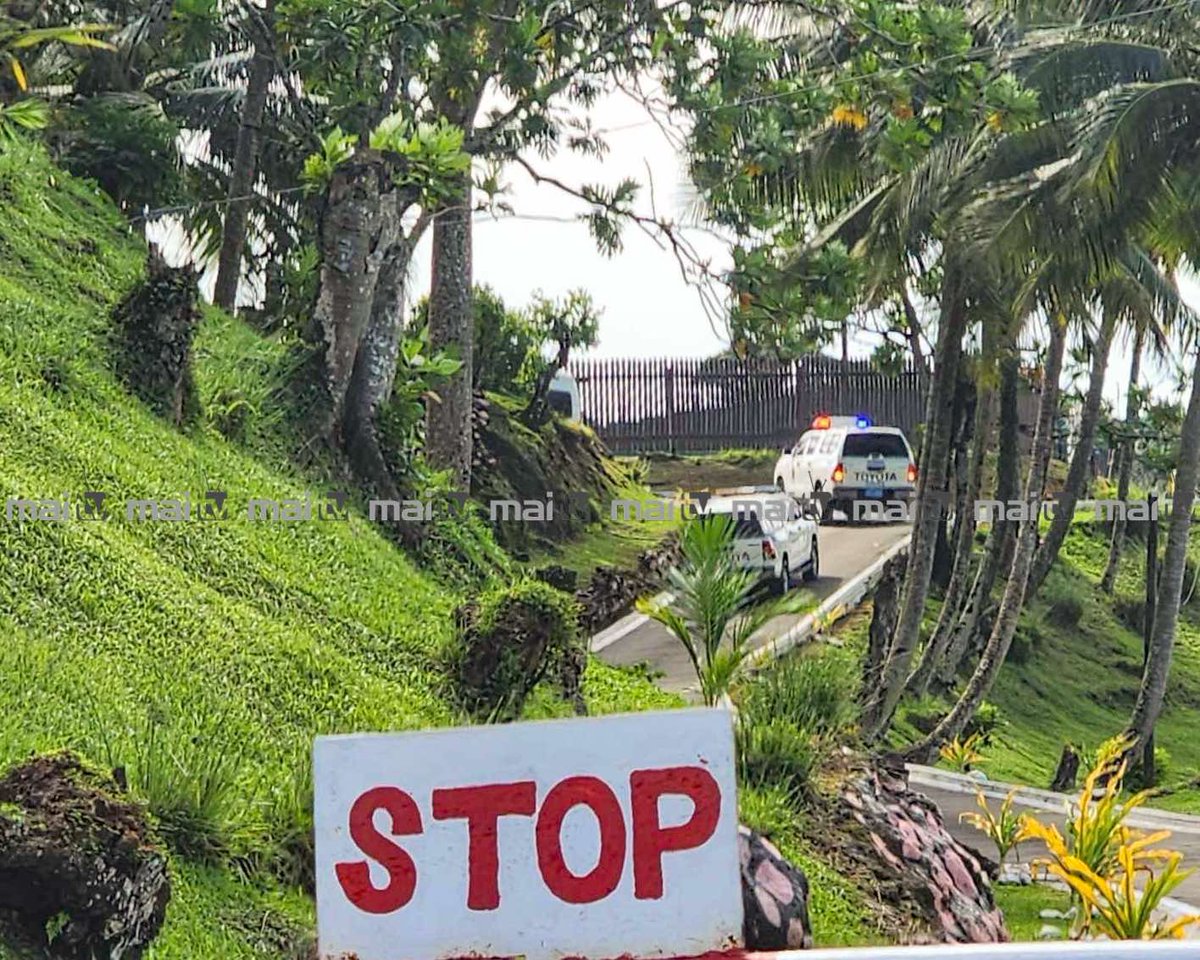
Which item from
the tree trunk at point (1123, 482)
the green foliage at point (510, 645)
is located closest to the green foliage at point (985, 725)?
the tree trunk at point (1123, 482)

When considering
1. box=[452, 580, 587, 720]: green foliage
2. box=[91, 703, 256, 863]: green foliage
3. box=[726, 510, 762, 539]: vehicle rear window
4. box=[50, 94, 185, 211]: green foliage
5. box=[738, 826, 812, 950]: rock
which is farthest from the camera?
box=[726, 510, 762, 539]: vehicle rear window

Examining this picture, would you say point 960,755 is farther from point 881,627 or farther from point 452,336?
point 452,336

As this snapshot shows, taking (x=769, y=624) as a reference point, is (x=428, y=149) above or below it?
above

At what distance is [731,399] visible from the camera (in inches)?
1762

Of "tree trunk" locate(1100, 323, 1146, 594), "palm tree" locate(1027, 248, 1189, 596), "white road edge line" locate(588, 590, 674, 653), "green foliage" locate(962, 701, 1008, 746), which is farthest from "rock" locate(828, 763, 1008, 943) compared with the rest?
"tree trunk" locate(1100, 323, 1146, 594)

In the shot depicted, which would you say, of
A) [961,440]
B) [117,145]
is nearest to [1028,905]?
[117,145]

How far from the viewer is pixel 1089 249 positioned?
18844mm

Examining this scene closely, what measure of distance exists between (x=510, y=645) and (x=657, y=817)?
17.2 feet

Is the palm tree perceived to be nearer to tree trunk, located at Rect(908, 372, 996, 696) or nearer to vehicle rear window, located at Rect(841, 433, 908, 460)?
tree trunk, located at Rect(908, 372, 996, 696)

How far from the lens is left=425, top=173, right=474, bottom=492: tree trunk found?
20875 mm

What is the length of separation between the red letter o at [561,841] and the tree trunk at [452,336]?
584 inches

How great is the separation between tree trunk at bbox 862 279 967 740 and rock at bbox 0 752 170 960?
14446mm

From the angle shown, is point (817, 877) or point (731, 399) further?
point (731, 399)

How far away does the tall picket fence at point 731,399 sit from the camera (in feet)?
145
